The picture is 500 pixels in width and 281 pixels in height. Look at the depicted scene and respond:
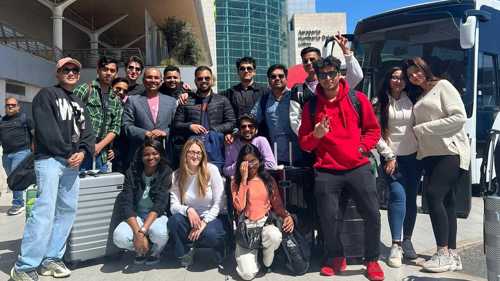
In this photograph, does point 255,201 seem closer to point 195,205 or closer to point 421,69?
point 195,205

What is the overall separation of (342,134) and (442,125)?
0.97 m

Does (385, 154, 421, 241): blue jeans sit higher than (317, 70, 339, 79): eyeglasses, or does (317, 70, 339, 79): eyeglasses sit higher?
(317, 70, 339, 79): eyeglasses

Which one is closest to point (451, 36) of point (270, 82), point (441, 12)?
point (441, 12)

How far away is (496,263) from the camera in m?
3.03

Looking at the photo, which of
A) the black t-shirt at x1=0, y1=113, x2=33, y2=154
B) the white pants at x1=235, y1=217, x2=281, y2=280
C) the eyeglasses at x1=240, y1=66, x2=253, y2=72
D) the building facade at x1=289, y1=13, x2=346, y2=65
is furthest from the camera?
the building facade at x1=289, y1=13, x2=346, y2=65

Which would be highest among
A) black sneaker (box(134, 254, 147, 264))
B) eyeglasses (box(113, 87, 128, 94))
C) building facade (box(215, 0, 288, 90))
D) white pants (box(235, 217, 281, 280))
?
building facade (box(215, 0, 288, 90))

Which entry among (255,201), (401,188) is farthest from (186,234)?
(401,188)

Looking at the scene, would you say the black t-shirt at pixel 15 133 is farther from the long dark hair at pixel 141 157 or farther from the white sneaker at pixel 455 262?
the white sneaker at pixel 455 262

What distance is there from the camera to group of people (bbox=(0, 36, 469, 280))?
3.80 m

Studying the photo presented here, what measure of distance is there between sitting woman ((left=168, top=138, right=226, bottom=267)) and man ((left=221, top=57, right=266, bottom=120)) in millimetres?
947

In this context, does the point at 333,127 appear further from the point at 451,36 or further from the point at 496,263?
the point at 451,36

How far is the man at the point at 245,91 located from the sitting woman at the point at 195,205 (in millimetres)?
947

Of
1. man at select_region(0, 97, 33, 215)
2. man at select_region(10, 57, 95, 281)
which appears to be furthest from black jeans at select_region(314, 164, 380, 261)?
man at select_region(0, 97, 33, 215)

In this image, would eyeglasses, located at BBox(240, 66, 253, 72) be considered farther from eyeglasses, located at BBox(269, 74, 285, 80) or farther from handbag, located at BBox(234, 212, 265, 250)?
handbag, located at BBox(234, 212, 265, 250)
